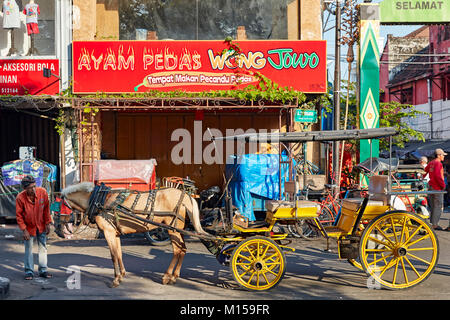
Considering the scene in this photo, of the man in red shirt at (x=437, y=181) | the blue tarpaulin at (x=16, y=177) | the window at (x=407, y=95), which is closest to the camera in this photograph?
the man in red shirt at (x=437, y=181)

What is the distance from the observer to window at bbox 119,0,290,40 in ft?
51.8

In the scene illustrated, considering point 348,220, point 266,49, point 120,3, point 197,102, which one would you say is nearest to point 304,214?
point 348,220

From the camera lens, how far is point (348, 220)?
7.57 meters

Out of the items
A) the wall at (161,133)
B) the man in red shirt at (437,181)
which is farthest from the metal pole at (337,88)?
the wall at (161,133)

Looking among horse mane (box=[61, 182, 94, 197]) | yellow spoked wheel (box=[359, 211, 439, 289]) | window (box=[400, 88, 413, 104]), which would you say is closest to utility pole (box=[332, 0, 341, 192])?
yellow spoked wheel (box=[359, 211, 439, 289])

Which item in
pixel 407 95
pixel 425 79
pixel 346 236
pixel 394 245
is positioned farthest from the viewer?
pixel 407 95

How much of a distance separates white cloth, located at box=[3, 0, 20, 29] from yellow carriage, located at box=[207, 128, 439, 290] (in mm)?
10241

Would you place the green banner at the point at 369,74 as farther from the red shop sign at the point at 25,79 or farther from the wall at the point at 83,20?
the red shop sign at the point at 25,79

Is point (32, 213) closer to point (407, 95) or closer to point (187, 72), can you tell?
point (187, 72)

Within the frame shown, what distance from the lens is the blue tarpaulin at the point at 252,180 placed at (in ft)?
38.1

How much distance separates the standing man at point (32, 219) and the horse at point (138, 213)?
1.73 ft

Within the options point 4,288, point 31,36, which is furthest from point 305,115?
point 4,288

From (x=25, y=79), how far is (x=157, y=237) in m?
A: 7.04

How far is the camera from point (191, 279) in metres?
7.66
